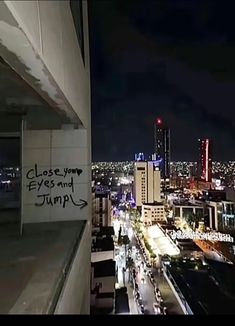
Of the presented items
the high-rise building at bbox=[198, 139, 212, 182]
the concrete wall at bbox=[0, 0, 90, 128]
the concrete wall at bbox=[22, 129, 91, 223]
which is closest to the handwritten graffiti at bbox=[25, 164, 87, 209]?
the concrete wall at bbox=[22, 129, 91, 223]

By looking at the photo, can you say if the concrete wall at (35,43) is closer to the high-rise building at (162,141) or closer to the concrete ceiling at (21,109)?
the concrete ceiling at (21,109)

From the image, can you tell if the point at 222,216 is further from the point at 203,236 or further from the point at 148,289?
the point at 148,289

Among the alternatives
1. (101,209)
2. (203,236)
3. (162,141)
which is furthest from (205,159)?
(101,209)

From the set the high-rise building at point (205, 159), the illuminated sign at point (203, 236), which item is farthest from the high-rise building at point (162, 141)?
the illuminated sign at point (203, 236)

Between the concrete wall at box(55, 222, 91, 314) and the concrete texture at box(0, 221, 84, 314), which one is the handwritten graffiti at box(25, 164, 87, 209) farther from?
the concrete wall at box(55, 222, 91, 314)

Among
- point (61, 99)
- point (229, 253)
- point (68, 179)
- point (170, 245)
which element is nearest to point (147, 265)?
point (170, 245)

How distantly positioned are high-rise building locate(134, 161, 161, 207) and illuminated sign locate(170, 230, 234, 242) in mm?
19092

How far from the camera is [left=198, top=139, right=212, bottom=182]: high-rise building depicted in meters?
85.6

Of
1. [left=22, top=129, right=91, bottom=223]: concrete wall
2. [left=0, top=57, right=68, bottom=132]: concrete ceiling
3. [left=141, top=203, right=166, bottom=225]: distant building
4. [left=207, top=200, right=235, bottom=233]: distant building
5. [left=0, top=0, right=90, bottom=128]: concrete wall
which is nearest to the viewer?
[left=0, top=0, right=90, bottom=128]: concrete wall

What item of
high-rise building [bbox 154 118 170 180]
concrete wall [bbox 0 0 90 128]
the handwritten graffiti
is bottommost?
the handwritten graffiti

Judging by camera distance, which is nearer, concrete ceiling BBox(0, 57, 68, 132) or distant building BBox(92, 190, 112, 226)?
concrete ceiling BBox(0, 57, 68, 132)

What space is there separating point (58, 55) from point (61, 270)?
205 cm

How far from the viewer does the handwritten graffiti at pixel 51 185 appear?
568 centimetres

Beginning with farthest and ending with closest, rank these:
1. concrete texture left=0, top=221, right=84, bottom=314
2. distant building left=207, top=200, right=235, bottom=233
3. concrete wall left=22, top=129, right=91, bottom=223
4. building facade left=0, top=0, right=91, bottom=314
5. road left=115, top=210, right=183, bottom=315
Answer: distant building left=207, top=200, right=235, bottom=233, road left=115, top=210, right=183, bottom=315, concrete wall left=22, top=129, right=91, bottom=223, concrete texture left=0, top=221, right=84, bottom=314, building facade left=0, top=0, right=91, bottom=314
